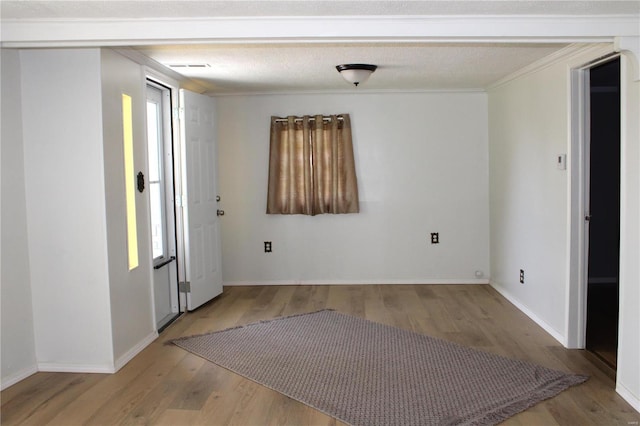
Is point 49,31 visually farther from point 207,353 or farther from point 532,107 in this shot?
point 532,107

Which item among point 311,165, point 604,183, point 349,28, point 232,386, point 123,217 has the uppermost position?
point 349,28

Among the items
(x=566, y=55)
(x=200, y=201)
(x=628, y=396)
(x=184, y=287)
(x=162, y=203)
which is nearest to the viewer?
(x=628, y=396)

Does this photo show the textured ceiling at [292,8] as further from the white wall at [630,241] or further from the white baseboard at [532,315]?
the white baseboard at [532,315]

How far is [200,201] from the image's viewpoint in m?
5.60

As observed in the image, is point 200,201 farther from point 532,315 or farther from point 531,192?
point 532,315

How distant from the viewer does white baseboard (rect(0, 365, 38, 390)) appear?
354cm

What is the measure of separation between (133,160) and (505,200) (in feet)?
11.6

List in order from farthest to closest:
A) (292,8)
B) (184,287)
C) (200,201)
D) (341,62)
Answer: (200,201) → (184,287) → (341,62) → (292,8)

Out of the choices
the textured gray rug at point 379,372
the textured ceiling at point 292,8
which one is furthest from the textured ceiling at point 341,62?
the textured gray rug at point 379,372

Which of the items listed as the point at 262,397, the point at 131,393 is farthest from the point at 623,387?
the point at 131,393

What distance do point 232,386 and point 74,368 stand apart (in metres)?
1.08

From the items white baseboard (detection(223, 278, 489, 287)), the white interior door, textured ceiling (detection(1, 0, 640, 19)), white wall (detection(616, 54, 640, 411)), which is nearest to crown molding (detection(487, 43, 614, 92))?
white wall (detection(616, 54, 640, 411))

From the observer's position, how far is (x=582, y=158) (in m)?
4.09

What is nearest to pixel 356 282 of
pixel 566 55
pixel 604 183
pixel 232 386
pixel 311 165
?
pixel 311 165
